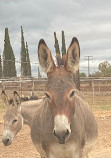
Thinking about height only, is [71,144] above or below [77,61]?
below

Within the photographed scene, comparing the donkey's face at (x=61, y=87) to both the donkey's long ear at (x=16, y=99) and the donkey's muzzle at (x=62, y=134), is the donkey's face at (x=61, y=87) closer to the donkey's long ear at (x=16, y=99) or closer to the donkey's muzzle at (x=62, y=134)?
the donkey's muzzle at (x=62, y=134)

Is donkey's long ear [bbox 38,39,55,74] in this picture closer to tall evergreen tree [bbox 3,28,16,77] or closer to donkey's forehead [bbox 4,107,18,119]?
donkey's forehead [bbox 4,107,18,119]

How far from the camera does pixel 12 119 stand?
7699 mm

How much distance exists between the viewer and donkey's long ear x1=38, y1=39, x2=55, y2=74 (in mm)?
3953

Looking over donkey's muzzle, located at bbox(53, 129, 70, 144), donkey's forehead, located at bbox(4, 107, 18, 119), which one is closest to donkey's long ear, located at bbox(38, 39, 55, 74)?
donkey's muzzle, located at bbox(53, 129, 70, 144)

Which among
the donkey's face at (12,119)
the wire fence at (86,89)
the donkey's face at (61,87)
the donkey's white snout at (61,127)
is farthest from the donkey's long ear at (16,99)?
the wire fence at (86,89)

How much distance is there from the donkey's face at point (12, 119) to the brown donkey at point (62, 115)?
8.58 feet

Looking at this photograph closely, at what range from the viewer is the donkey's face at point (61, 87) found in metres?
3.51

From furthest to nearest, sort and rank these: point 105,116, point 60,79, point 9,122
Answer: point 105,116, point 9,122, point 60,79

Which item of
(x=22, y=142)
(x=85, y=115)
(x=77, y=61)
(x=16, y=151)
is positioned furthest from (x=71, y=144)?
(x=22, y=142)

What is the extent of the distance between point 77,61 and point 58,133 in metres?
1.03

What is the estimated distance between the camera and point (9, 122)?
300 inches

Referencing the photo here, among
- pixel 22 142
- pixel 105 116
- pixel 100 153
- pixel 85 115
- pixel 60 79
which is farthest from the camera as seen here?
pixel 105 116

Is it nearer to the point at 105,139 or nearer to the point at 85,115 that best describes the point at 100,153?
the point at 105,139
